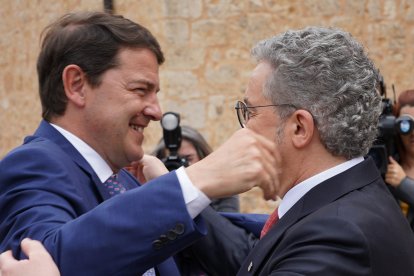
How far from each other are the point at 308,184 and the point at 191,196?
0.40 metres

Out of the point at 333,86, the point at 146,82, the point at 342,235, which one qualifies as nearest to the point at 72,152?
the point at 146,82

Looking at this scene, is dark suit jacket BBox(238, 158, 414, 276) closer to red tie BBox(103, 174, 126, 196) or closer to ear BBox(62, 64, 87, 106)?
red tie BBox(103, 174, 126, 196)

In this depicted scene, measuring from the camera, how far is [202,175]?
7.95 feet

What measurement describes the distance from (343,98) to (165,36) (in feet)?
24.0

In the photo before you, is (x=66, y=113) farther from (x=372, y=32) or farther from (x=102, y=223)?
(x=372, y=32)

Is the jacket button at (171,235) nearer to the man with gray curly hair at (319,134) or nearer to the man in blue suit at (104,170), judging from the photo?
the man in blue suit at (104,170)

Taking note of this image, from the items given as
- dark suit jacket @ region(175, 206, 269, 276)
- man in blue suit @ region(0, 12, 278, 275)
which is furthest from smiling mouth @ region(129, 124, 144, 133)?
dark suit jacket @ region(175, 206, 269, 276)

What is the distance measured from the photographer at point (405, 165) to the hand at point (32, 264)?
152 inches

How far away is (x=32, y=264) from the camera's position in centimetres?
243

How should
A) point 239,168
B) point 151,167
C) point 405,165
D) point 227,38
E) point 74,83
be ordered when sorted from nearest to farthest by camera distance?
1. point 239,168
2. point 74,83
3. point 151,167
4. point 405,165
5. point 227,38

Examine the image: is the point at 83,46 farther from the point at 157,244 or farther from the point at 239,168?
the point at 239,168

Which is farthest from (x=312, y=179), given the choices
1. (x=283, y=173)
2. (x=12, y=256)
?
(x=12, y=256)

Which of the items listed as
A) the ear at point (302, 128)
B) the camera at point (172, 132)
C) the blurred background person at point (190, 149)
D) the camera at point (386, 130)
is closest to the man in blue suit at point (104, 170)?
the ear at point (302, 128)

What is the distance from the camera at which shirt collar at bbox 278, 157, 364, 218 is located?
2641 mm
